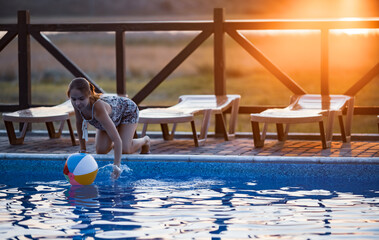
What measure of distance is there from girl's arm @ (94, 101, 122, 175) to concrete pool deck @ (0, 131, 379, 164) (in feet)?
2.70

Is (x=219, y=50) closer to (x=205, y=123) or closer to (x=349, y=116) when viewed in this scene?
(x=205, y=123)

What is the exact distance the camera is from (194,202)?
5043 millimetres

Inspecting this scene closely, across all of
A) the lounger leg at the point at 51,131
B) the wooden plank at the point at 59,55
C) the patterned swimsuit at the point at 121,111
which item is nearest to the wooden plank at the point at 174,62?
the wooden plank at the point at 59,55

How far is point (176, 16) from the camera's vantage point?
103 ft

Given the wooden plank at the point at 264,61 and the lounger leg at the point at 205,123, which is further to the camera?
the wooden plank at the point at 264,61

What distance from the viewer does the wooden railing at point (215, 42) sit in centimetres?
818

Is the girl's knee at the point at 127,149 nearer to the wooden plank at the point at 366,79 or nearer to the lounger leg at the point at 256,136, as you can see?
the lounger leg at the point at 256,136

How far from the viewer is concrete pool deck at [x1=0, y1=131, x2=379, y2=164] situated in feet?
20.3

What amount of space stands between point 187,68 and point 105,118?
27011 millimetres

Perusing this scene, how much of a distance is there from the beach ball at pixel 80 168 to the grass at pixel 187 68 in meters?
22.5

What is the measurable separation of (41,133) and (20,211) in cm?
390

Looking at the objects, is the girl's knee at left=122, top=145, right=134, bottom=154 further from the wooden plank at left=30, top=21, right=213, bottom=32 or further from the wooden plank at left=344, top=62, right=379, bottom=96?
the wooden plank at left=344, top=62, right=379, bottom=96

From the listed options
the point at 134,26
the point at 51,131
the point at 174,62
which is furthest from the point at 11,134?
the point at 174,62

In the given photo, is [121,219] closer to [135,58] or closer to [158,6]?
[135,58]
